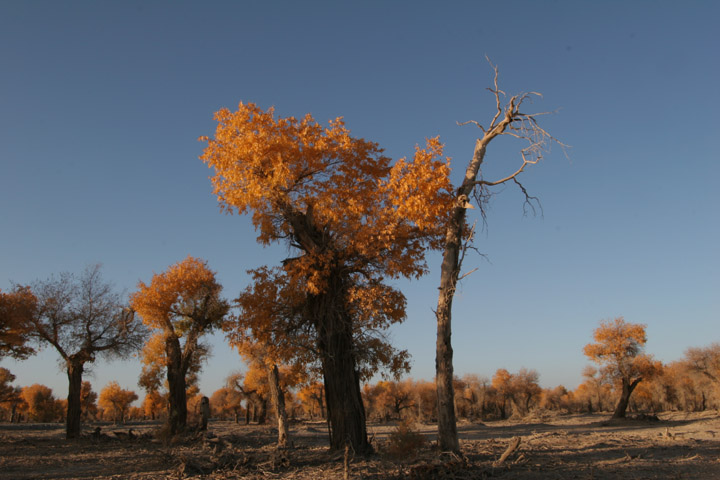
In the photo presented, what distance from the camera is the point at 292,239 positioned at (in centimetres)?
1328

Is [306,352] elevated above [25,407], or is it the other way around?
[306,352]

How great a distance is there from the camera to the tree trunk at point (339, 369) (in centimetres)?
1135

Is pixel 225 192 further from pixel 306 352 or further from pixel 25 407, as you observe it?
pixel 25 407

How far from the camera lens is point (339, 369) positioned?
11.9 m

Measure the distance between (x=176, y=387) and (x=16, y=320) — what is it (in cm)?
755

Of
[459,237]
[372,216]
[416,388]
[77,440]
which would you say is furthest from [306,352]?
[416,388]

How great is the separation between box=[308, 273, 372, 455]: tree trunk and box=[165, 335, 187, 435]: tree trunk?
12724mm

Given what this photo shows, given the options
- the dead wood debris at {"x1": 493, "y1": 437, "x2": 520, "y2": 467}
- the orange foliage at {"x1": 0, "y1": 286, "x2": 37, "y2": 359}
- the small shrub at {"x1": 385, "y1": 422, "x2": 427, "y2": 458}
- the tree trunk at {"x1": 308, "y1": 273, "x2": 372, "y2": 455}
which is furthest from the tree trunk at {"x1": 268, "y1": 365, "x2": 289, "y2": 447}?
Answer: the orange foliage at {"x1": 0, "y1": 286, "x2": 37, "y2": 359}

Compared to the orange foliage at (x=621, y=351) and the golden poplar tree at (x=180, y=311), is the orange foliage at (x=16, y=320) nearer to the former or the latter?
the golden poplar tree at (x=180, y=311)

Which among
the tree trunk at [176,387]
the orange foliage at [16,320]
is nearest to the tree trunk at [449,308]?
the tree trunk at [176,387]

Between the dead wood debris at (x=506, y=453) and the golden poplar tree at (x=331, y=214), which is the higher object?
the golden poplar tree at (x=331, y=214)

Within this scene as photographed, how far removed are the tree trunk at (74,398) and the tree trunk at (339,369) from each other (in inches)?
695

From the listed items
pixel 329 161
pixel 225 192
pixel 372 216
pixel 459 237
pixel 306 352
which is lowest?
pixel 306 352

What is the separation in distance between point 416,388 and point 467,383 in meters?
7.88
